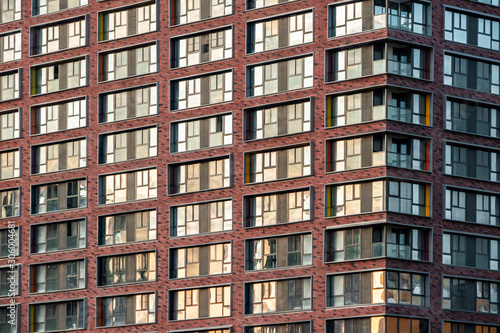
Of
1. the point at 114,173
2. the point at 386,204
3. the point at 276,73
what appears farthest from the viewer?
the point at 114,173

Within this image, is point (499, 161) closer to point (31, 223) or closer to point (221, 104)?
point (221, 104)

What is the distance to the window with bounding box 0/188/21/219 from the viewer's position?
115 meters

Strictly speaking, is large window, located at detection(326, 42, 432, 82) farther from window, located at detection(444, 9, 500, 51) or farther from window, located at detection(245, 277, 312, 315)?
window, located at detection(245, 277, 312, 315)

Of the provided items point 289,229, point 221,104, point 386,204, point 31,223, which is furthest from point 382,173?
point 31,223

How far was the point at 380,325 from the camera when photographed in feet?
311

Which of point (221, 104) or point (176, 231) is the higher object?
point (221, 104)

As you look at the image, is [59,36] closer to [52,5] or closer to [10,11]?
[52,5]

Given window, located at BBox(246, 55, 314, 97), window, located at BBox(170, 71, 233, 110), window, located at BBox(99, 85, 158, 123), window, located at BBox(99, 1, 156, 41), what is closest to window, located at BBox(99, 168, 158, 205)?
window, located at BBox(99, 85, 158, 123)

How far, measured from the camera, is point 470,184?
101 meters

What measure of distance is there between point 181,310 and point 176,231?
5827 millimetres

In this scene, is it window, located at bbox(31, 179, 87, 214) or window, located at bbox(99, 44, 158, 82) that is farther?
window, located at bbox(31, 179, 87, 214)

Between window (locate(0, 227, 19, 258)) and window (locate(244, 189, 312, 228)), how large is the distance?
21.4m

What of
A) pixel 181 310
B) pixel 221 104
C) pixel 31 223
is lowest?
pixel 181 310

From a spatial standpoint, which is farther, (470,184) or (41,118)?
(41,118)
